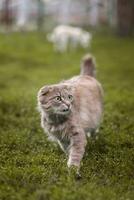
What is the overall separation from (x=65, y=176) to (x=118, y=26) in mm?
19858

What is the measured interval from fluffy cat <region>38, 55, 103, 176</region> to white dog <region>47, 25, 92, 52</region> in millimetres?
13683

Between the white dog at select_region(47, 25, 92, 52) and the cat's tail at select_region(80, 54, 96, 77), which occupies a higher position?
the cat's tail at select_region(80, 54, 96, 77)

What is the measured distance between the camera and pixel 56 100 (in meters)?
7.09

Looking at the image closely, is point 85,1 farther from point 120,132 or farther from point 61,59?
point 120,132

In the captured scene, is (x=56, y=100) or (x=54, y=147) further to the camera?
(x=54, y=147)

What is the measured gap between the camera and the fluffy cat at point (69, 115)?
280 inches

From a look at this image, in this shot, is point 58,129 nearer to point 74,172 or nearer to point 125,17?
point 74,172

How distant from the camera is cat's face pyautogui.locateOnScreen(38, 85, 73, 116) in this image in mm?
7094

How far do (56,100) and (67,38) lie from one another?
1528 cm

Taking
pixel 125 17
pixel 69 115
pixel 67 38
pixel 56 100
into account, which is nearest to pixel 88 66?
pixel 69 115

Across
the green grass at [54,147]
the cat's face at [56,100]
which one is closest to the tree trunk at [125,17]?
the green grass at [54,147]

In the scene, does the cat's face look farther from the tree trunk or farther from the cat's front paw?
the tree trunk

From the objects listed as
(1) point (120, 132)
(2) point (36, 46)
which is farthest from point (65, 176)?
(2) point (36, 46)

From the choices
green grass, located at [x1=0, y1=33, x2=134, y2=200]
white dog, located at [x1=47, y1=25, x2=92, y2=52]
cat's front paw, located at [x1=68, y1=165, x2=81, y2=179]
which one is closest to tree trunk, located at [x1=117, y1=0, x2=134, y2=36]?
white dog, located at [x1=47, y1=25, x2=92, y2=52]
